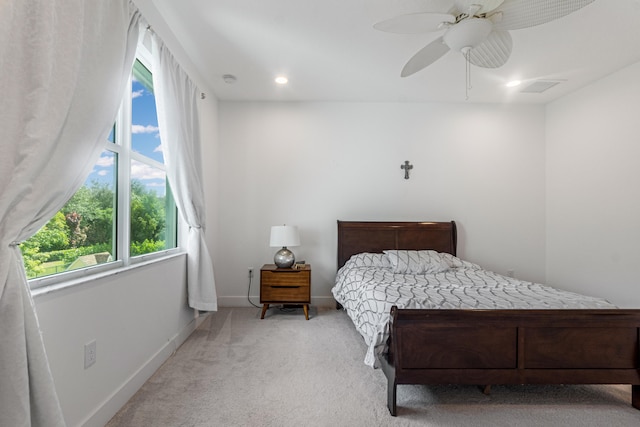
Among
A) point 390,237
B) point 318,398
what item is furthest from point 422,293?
point 390,237

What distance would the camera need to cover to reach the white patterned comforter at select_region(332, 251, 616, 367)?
6.74ft

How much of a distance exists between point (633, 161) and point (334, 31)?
3.17m

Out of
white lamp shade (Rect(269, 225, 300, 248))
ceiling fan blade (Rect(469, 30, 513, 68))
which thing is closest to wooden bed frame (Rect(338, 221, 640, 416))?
ceiling fan blade (Rect(469, 30, 513, 68))

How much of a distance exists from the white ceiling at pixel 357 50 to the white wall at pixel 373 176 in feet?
0.99

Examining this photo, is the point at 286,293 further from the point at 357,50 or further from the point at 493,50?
the point at 493,50

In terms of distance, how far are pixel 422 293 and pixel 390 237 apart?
1600 millimetres

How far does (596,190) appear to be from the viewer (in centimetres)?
341

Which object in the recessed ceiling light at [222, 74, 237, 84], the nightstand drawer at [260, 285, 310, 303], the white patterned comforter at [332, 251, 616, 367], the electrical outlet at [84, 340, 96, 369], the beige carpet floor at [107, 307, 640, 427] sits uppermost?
the recessed ceiling light at [222, 74, 237, 84]

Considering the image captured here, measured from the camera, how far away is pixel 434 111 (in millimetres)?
4137

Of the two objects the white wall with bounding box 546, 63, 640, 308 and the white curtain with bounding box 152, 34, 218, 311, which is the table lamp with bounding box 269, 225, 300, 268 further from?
the white wall with bounding box 546, 63, 640, 308

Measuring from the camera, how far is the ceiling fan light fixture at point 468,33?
1.80 metres

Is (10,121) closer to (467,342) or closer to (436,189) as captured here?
(467,342)

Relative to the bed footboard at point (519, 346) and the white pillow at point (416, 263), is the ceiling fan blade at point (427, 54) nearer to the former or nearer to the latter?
the bed footboard at point (519, 346)

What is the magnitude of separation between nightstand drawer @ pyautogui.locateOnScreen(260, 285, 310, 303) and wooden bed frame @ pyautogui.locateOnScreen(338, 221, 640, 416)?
170 centimetres
